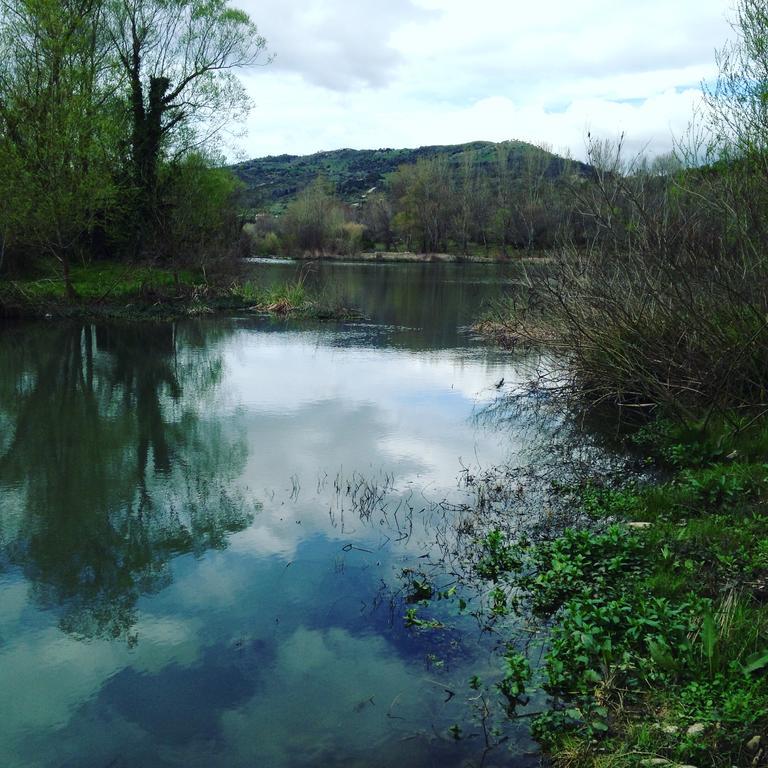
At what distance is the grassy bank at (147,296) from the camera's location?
23.1 meters

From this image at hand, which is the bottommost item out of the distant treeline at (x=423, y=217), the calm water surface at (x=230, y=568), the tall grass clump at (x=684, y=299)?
the calm water surface at (x=230, y=568)

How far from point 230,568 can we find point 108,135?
70.3 ft

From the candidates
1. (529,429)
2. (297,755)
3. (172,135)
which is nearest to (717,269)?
(529,429)

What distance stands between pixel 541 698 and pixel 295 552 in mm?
3031

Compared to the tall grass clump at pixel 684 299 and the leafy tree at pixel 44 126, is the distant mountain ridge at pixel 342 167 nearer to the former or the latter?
the leafy tree at pixel 44 126

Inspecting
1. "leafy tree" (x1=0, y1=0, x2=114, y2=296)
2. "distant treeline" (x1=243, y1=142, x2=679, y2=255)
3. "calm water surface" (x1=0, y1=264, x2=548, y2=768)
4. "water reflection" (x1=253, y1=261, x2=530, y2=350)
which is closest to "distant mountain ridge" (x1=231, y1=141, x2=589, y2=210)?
"distant treeline" (x1=243, y1=142, x2=679, y2=255)

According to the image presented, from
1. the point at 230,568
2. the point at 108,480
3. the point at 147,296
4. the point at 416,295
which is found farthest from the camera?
the point at 416,295

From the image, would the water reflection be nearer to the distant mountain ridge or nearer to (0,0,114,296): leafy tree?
(0,0,114,296): leafy tree

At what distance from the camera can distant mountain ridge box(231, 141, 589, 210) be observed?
134 meters

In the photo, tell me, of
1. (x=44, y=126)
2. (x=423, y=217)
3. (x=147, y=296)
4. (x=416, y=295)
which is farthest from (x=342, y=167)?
(x=44, y=126)

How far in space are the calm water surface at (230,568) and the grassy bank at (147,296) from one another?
28.9 feet

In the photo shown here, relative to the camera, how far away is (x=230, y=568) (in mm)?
6516

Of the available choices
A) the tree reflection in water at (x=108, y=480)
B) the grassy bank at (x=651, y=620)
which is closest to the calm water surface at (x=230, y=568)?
the tree reflection in water at (x=108, y=480)

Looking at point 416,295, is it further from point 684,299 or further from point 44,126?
point 684,299
